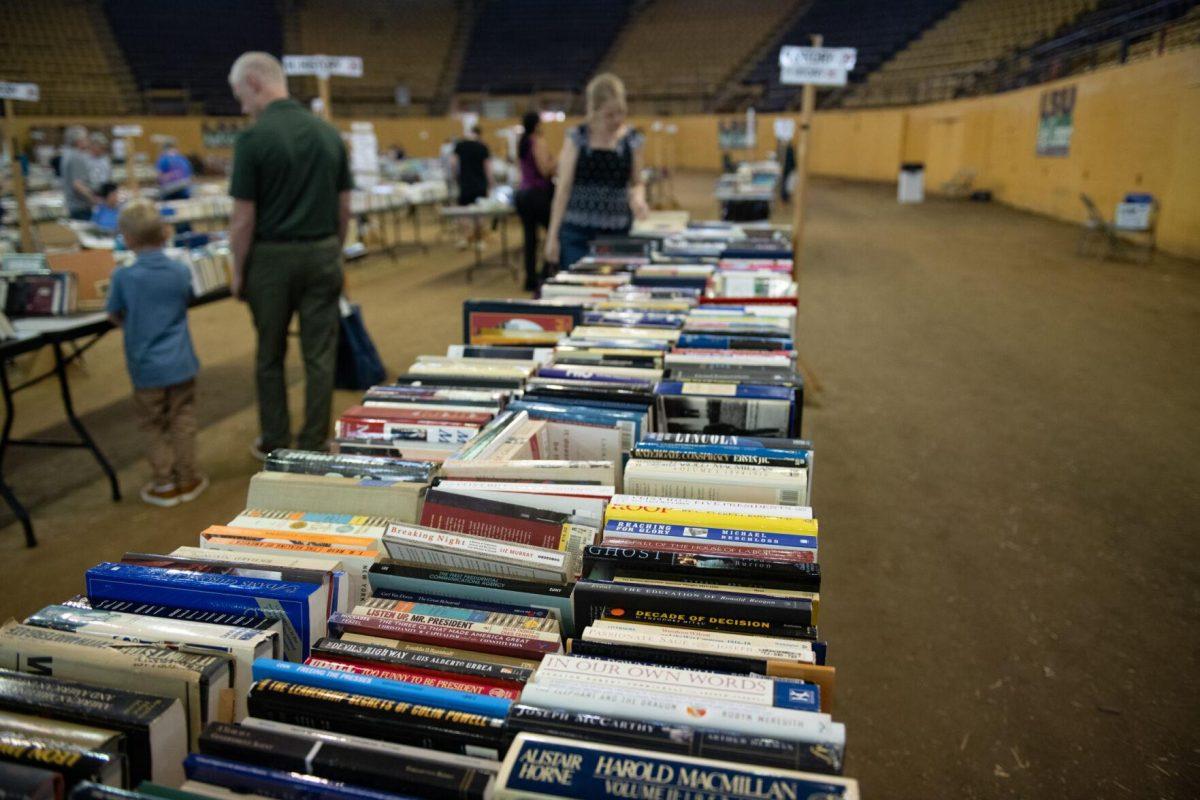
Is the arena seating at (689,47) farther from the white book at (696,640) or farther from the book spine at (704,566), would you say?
the white book at (696,640)

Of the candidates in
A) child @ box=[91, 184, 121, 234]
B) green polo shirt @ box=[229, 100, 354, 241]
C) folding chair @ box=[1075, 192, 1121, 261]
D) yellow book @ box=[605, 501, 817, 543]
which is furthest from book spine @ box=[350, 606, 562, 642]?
folding chair @ box=[1075, 192, 1121, 261]

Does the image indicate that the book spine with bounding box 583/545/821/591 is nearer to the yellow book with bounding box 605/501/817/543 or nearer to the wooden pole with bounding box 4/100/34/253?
the yellow book with bounding box 605/501/817/543

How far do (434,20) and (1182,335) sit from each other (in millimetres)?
26733

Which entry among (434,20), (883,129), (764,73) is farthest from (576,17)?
(883,129)

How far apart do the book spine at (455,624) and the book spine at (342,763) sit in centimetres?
25

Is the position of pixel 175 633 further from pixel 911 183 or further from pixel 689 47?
pixel 689 47

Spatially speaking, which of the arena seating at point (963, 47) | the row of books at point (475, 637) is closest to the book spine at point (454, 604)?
the row of books at point (475, 637)

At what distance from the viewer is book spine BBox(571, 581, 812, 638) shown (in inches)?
38.9

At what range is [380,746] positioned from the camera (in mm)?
786

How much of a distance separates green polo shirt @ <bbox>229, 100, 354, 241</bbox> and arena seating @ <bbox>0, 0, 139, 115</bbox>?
71.2 ft

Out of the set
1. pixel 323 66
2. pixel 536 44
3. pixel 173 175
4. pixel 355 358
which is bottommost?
pixel 355 358

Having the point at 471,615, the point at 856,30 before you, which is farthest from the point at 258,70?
the point at 856,30

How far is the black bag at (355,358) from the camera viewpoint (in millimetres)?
4293

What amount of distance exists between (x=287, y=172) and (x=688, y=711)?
9.16 feet
